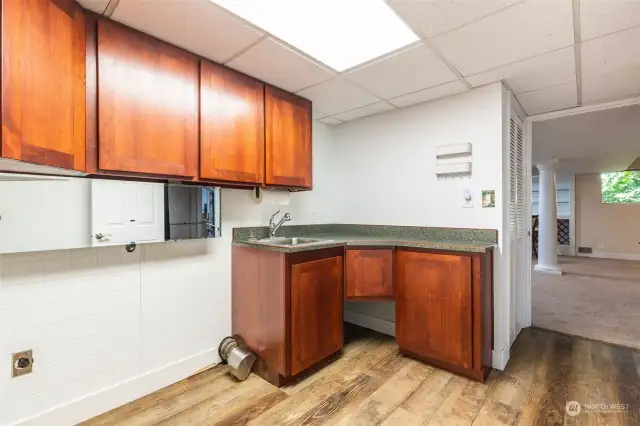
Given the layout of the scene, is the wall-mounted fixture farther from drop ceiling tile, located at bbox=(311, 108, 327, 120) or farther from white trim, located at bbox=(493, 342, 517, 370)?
white trim, located at bbox=(493, 342, 517, 370)

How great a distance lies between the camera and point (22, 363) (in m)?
1.52

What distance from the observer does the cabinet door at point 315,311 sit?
2043 mm

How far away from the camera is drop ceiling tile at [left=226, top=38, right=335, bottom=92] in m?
1.84

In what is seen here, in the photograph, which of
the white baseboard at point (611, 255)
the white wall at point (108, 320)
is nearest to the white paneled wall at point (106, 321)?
the white wall at point (108, 320)

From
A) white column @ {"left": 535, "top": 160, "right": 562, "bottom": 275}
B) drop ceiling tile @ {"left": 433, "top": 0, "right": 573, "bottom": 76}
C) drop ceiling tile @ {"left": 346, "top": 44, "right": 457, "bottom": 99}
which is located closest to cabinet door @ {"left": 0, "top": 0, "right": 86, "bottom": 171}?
drop ceiling tile @ {"left": 346, "top": 44, "right": 457, "bottom": 99}

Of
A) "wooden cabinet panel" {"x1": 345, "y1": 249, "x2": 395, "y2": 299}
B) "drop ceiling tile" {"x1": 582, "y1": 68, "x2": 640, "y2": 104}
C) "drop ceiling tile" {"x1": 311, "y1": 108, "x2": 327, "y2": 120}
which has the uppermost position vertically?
"drop ceiling tile" {"x1": 311, "y1": 108, "x2": 327, "y2": 120}

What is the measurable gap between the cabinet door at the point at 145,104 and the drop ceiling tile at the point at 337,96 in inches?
37.4

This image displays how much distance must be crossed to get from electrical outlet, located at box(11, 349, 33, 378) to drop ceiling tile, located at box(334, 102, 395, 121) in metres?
2.85

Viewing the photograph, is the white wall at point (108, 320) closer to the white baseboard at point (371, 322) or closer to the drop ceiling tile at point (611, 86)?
the white baseboard at point (371, 322)

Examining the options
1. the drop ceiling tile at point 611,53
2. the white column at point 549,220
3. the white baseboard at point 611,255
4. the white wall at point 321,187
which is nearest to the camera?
the drop ceiling tile at point 611,53

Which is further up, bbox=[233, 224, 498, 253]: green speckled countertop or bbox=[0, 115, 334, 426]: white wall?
bbox=[233, 224, 498, 253]: green speckled countertop

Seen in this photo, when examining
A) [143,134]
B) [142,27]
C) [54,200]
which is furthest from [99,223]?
[142,27]

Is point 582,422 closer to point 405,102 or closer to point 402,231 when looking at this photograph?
point 402,231

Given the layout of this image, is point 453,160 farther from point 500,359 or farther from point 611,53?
point 500,359
